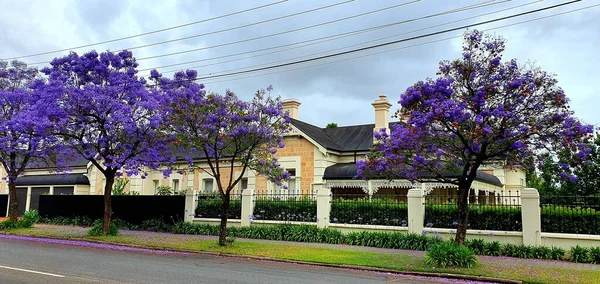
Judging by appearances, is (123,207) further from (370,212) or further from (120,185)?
(370,212)

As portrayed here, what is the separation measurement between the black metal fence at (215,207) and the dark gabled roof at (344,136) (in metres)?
5.49

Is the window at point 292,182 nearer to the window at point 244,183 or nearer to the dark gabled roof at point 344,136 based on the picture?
the dark gabled roof at point 344,136

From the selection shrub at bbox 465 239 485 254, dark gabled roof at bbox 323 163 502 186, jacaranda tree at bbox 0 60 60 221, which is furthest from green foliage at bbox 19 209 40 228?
shrub at bbox 465 239 485 254

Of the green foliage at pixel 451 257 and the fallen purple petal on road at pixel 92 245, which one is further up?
the green foliage at pixel 451 257

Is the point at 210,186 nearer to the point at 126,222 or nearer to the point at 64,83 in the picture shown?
the point at 126,222

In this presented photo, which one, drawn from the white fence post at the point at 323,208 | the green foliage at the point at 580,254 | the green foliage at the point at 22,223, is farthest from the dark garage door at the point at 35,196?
the green foliage at the point at 580,254

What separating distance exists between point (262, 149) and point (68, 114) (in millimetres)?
7312

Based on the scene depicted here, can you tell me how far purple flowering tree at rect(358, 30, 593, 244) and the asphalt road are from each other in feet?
11.6

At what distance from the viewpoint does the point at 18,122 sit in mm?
16922

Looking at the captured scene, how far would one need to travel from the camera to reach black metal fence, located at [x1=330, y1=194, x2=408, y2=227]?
54.9ft

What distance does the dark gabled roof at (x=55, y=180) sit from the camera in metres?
31.3

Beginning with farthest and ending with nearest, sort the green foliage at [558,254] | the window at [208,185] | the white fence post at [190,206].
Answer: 1. the window at [208,185]
2. the white fence post at [190,206]
3. the green foliage at [558,254]

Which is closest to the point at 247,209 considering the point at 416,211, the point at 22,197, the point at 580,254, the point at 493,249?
the point at 416,211

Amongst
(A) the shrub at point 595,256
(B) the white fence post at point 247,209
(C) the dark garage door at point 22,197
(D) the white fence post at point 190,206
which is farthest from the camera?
(C) the dark garage door at point 22,197
